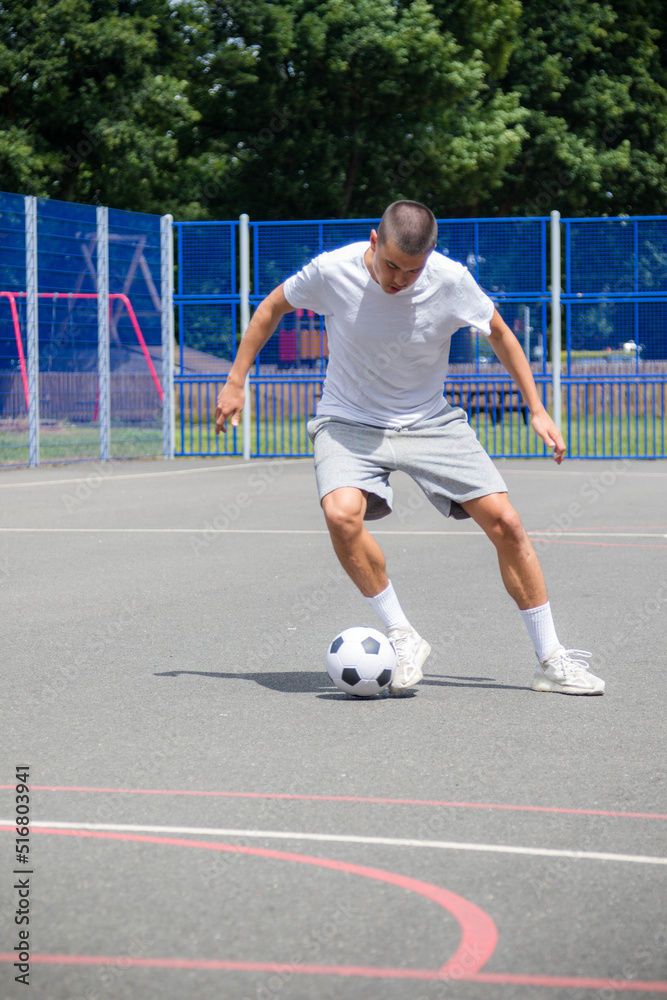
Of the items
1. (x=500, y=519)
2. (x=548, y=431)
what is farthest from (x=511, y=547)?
(x=548, y=431)

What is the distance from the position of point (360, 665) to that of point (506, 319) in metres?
14.9

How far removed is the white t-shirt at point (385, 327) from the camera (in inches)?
217

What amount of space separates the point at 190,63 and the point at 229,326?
13268 millimetres

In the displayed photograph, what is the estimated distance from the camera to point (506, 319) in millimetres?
19844

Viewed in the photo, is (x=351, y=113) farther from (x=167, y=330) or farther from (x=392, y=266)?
(x=392, y=266)

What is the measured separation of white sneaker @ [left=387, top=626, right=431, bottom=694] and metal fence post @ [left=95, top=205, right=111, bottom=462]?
568 inches

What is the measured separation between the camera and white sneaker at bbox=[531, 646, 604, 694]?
550 cm

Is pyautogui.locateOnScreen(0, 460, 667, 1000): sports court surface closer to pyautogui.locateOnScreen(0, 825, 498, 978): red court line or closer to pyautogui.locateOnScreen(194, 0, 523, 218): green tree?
pyautogui.locateOnScreen(0, 825, 498, 978): red court line

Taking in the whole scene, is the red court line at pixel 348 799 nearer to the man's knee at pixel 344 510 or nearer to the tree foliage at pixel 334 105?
the man's knee at pixel 344 510

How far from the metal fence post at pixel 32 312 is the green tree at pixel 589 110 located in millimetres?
18682

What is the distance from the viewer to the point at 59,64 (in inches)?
1061

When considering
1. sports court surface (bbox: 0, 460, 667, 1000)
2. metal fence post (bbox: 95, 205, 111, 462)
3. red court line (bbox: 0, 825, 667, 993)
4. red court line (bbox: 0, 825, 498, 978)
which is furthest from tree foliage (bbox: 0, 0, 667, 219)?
red court line (bbox: 0, 825, 667, 993)

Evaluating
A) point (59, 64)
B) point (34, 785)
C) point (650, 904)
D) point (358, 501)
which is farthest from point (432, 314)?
point (59, 64)

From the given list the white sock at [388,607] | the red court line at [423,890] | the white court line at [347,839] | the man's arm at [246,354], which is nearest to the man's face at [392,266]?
the man's arm at [246,354]
